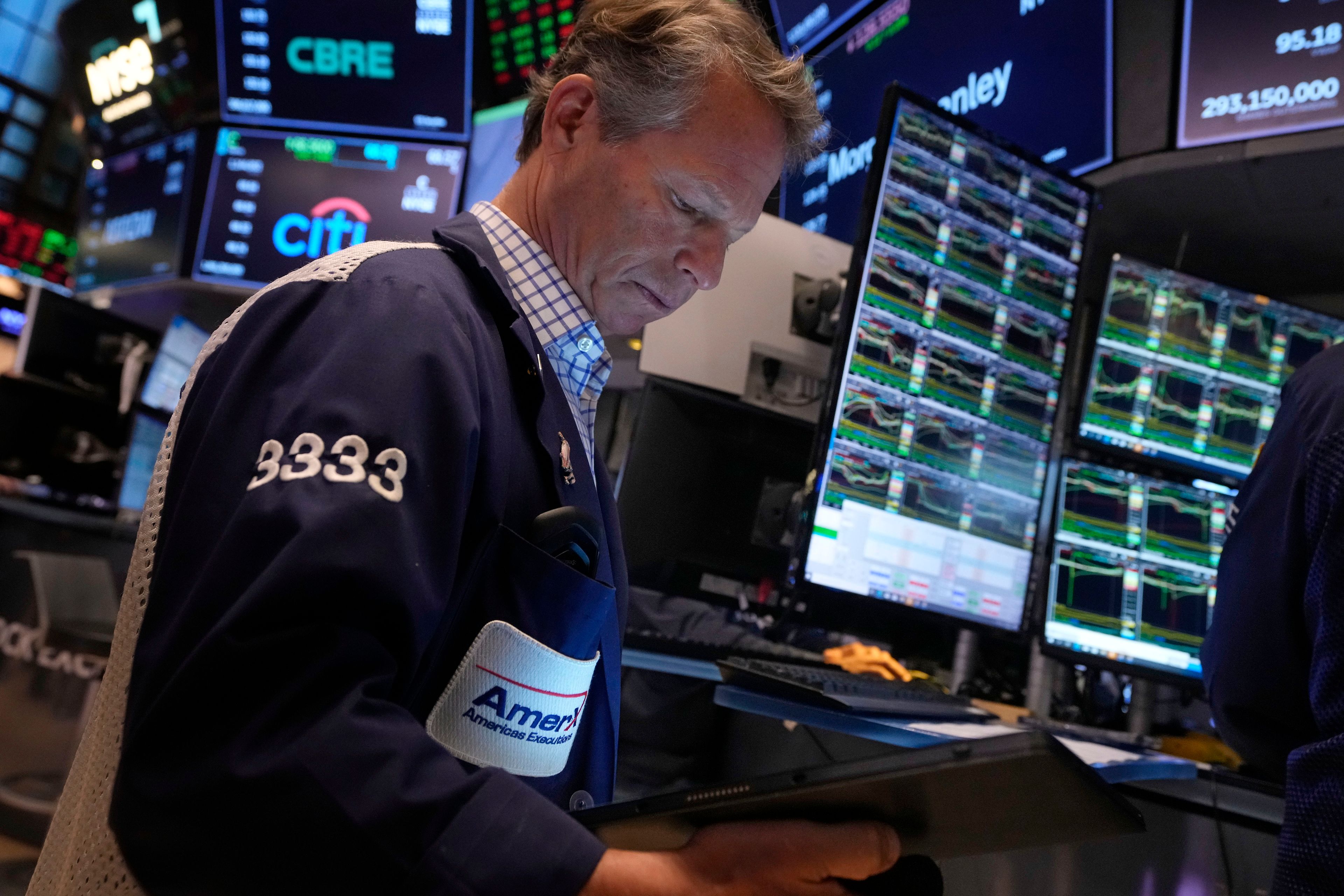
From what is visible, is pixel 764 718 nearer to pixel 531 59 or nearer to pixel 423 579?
pixel 423 579

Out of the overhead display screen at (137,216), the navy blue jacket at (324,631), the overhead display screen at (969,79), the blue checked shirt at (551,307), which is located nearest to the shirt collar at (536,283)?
the blue checked shirt at (551,307)

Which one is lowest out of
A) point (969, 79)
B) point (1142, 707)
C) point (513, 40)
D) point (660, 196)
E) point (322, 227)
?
point (1142, 707)

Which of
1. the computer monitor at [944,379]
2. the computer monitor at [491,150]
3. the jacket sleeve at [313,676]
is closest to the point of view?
the jacket sleeve at [313,676]

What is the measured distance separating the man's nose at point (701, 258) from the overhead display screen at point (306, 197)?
328 centimetres

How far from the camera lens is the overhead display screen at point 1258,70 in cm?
216

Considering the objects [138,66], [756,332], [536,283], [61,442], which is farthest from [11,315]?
[536,283]

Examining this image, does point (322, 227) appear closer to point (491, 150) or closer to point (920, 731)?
point (491, 150)

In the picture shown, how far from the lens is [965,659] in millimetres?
2309

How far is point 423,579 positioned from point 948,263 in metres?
1.73

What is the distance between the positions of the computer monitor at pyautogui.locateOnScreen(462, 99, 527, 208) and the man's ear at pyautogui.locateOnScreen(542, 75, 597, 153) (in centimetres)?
309

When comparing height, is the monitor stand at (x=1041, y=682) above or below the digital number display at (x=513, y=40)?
below

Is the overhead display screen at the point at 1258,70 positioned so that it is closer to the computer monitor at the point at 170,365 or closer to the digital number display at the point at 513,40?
the digital number display at the point at 513,40

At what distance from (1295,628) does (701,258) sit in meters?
1.01

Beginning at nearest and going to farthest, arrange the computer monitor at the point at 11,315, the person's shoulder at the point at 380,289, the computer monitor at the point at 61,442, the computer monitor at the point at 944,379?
the person's shoulder at the point at 380,289 → the computer monitor at the point at 944,379 → the computer monitor at the point at 61,442 → the computer monitor at the point at 11,315
